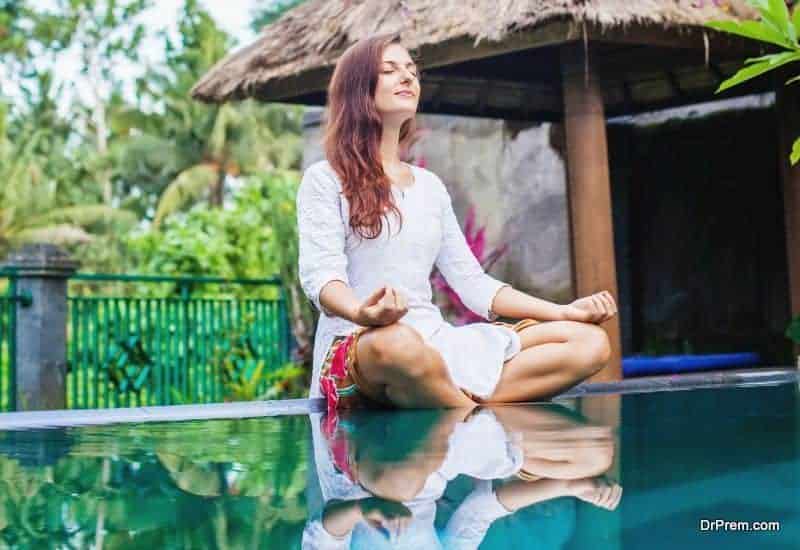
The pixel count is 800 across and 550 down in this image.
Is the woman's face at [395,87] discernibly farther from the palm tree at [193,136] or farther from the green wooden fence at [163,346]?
the palm tree at [193,136]

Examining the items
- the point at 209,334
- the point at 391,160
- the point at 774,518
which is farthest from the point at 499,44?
the point at 774,518

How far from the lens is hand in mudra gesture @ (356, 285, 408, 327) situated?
2.72 meters

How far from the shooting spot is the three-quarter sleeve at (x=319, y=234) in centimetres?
297

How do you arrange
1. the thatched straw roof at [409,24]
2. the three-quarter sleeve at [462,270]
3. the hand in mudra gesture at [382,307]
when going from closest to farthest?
the hand in mudra gesture at [382,307], the three-quarter sleeve at [462,270], the thatched straw roof at [409,24]

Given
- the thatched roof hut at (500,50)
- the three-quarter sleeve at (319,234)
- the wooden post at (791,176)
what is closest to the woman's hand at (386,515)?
the three-quarter sleeve at (319,234)

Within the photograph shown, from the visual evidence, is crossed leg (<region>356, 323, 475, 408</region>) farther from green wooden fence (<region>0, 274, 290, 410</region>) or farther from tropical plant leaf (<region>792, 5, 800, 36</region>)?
green wooden fence (<region>0, 274, 290, 410</region>)

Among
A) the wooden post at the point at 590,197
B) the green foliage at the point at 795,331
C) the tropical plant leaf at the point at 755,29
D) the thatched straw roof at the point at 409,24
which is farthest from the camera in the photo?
the green foliage at the point at 795,331

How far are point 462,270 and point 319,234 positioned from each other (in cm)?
56

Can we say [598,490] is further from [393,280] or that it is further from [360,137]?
[360,137]

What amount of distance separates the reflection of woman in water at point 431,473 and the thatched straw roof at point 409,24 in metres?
2.40

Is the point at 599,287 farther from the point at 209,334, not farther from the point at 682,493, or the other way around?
the point at 682,493

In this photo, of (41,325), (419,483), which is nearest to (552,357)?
(419,483)

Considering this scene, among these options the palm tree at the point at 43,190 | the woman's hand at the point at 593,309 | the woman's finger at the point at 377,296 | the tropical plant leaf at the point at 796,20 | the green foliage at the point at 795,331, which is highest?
the palm tree at the point at 43,190

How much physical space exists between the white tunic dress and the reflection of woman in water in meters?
0.22
